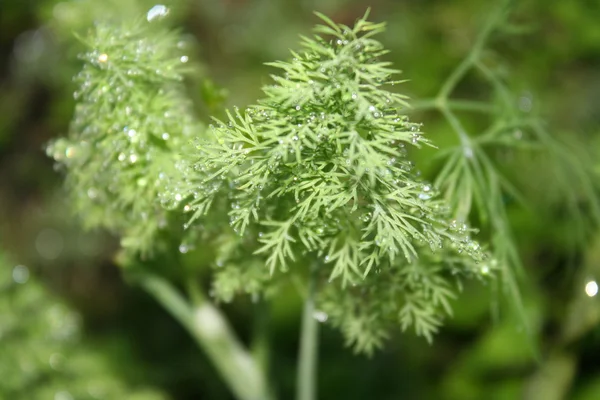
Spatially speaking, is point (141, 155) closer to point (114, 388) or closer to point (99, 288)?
point (114, 388)

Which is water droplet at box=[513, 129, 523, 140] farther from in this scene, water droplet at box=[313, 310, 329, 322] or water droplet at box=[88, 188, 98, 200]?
water droplet at box=[88, 188, 98, 200]

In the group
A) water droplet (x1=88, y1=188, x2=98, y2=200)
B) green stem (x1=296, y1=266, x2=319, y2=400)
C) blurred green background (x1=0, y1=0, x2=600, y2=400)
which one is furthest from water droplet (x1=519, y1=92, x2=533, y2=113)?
water droplet (x1=88, y1=188, x2=98, y2=200)

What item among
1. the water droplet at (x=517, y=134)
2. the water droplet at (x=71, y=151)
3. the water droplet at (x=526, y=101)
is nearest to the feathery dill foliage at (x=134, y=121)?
the water droplet at (x=71, y=151)

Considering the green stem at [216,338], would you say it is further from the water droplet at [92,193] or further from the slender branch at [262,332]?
the water droplet at [92,193]

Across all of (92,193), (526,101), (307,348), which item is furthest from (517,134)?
(92,193)

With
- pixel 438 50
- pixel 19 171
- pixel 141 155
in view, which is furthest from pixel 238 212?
pixel 19 171

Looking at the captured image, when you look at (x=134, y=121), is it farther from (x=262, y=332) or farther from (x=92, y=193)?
(x=262, y=332)
